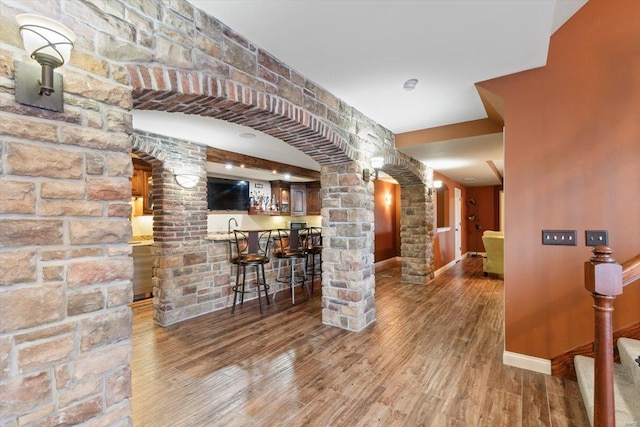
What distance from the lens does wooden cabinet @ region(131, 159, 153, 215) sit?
17.0 feet

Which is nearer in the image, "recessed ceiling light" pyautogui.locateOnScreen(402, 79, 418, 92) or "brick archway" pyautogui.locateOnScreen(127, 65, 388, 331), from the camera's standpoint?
"brick archway" pyautogui.locateOnScreen(127, 65, 388, 331)

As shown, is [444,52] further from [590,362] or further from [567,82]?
[590,362]

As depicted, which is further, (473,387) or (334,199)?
(334,199)

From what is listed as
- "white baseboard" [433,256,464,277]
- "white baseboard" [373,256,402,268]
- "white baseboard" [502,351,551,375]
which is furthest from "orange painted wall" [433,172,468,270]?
"white baseboard" [502,351,551,375]

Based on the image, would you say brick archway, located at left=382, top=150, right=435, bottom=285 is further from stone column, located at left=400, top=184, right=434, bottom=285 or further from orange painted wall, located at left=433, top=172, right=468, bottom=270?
orange painted wall, located at left=433, top=172, right=468, bottom=270

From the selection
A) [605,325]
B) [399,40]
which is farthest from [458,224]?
[605,325]

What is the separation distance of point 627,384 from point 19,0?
3.78m

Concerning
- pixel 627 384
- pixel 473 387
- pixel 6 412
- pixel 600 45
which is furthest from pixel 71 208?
pixel 600 45

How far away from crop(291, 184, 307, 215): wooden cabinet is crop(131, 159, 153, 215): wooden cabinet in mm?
Answer: 3760

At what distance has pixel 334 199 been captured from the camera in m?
3.52

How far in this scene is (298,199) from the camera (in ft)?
27.7

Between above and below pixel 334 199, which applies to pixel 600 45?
above

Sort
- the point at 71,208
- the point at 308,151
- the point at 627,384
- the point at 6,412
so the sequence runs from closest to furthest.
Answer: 1. the point at 6,412
2. the point at 71,208
3. the point at 627,384
4. the point at 308,151

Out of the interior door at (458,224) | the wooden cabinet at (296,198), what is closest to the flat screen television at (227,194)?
the wooden cabinet at (296,198)
